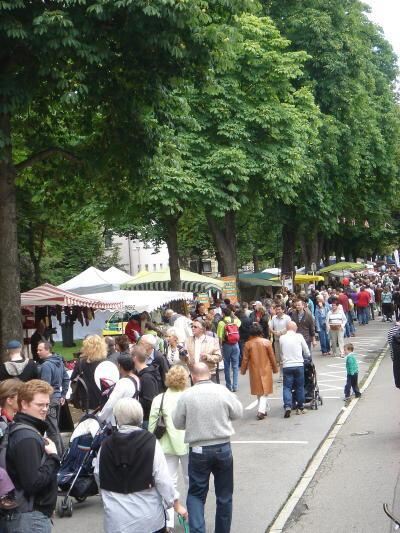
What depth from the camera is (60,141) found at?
16.1 metres

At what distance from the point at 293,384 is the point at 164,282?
1802 cm

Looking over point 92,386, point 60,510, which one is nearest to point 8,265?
point 92,386

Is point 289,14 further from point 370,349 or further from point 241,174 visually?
point 370,349

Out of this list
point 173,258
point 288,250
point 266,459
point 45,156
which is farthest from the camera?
point 288,250

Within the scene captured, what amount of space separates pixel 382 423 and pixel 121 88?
22.1ft

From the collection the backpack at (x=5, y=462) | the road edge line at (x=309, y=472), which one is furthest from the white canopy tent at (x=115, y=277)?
the backpack at (x=5, y=462)

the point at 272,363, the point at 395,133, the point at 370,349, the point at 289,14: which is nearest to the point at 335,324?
the point at 370,349

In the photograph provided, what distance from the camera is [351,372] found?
15.4 m

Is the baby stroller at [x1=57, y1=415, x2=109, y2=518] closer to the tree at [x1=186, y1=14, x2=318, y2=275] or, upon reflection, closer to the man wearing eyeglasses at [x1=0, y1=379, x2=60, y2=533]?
the man wearing eyeglasses at [x1=0, y1=379, x2=60, y2=533]

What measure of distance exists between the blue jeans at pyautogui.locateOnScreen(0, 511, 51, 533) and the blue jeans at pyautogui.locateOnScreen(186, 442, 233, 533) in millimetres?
1933

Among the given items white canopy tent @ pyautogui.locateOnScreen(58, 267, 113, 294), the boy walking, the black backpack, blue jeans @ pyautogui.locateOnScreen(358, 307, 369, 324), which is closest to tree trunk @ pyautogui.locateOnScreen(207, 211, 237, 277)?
white canopy tent @ pyautogui.locateOnScreen(58, 267, 113, 294)

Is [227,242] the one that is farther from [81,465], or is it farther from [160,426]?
[160,426]

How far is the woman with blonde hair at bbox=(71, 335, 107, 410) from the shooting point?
10.2 metres

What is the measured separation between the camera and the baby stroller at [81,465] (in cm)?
877
